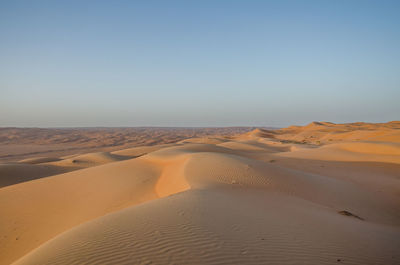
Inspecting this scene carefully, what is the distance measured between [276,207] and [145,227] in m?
3.58

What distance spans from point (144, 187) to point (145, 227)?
590cm

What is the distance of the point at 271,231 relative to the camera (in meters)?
3.78

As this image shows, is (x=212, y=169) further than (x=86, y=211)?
Yes

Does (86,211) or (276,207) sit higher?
(276,207)

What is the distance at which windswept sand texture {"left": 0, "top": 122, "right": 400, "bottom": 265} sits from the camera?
2.96 meters

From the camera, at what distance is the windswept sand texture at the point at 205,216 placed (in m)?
2.96

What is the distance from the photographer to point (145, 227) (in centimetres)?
356

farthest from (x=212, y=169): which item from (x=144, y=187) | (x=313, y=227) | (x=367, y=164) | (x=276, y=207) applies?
(x=367, y=164)

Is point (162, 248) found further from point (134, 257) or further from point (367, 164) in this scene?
point (367, 164)

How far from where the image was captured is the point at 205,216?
415 centimetres

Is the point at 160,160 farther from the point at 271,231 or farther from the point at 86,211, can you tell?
the point at 271,231

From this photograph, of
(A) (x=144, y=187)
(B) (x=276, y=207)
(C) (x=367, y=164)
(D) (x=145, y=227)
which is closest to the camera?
(D) (x=145, y=227)

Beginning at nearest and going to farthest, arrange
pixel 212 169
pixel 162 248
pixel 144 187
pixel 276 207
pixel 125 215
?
pixel 162 248 → pixel 125 215 → pixel 276 207 → pixel 144 187 → pixel 212 169

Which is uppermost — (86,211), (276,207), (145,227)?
(145,227)
